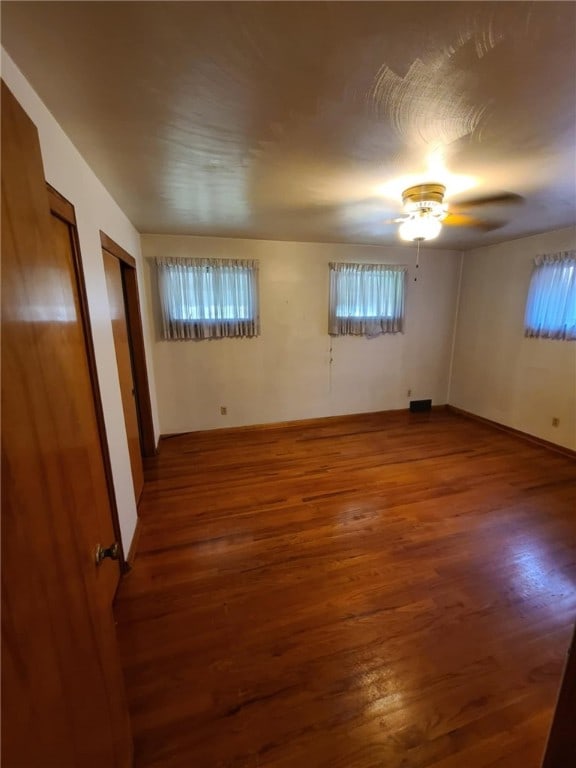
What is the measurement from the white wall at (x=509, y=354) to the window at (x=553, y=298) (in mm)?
Result: 102

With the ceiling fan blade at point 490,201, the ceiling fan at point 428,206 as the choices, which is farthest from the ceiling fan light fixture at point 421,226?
the ceiling fan blade at point 490,201

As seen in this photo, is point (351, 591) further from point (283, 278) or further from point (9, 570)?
point (283, 278)

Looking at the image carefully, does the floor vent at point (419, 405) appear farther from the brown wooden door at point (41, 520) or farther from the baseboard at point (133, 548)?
the brown wooden door at point (41, 520)

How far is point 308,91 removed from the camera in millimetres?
1189

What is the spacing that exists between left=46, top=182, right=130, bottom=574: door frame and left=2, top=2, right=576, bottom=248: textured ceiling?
333 millimetres

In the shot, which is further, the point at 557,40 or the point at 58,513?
the point at 557,40

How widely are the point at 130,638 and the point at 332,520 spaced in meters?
1.40

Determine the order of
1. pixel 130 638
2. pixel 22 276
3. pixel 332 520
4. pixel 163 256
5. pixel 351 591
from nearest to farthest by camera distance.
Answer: pixel 22 276
pixel 130 638
pixel 351 591
pixel 332 520
pixel 163 256

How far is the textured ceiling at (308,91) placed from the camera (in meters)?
0.90

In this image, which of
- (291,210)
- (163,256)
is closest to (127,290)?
(163,256)

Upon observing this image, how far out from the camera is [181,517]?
2502 mm

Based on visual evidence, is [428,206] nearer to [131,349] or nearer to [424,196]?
[424,196]

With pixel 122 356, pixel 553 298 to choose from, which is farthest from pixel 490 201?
pixel 122 356

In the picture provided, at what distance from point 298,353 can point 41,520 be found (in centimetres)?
374
